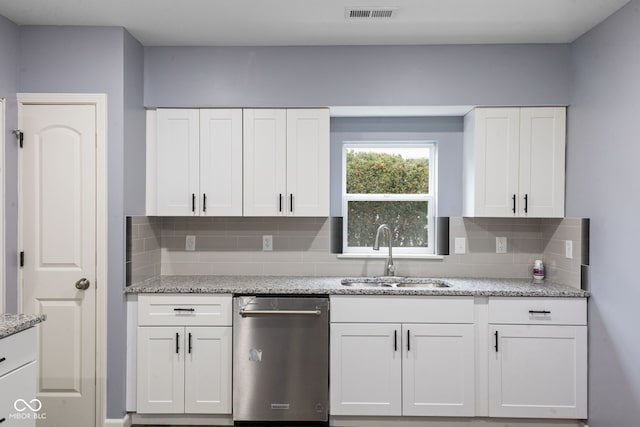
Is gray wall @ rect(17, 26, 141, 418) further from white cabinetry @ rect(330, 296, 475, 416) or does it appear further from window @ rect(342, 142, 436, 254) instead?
window @ rect(342, 142, 436, 254)

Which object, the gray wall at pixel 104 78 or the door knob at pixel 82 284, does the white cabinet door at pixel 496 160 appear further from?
the door knob at pixel 82 284

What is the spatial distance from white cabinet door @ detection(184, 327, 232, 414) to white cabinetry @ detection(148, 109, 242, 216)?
82cm

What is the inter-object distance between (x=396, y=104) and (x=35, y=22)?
7.72 feet

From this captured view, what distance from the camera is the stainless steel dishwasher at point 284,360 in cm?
289

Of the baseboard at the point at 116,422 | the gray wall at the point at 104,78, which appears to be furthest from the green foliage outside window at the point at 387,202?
the baseboard at the point at 116,422

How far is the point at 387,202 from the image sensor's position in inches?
143

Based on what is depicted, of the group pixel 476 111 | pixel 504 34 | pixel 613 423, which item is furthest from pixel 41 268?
pixel 613 423

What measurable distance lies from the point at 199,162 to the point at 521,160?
2224mm

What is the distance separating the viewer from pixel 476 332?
9.50 feet

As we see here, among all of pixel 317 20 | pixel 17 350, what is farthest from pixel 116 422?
pixel 317 20

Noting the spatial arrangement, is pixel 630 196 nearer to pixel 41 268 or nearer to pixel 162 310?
pixel 162 310

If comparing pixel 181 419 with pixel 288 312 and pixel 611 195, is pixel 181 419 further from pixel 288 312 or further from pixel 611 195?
pixel 611 195

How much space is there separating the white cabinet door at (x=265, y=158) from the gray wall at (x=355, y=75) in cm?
11

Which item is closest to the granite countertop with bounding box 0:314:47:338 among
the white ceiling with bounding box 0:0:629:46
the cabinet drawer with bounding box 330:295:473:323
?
the cabinet drawer with bounding box 330:295:473:323
